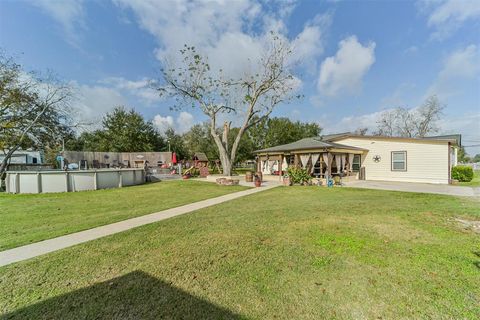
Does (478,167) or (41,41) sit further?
(478,167)

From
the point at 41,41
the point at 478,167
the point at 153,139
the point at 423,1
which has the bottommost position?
the point at 478,167

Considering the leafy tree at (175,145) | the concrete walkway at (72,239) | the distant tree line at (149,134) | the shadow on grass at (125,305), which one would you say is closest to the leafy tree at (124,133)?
the distant tree line at (149,134)

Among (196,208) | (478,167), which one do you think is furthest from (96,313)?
(478,167)

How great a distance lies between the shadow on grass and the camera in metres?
2.19

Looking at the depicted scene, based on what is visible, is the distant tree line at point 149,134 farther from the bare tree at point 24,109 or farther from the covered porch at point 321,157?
the bare tree at point 24,109

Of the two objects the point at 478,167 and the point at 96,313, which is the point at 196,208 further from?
the point at 478,167

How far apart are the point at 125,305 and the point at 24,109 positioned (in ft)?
62.4

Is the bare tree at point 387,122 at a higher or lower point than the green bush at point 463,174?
higher

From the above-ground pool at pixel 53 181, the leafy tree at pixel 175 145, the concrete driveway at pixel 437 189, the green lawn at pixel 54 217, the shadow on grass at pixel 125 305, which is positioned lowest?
the concrete driveway at pixel 437 189

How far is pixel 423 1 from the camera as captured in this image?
9.82 meters

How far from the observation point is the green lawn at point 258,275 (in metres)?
2.27

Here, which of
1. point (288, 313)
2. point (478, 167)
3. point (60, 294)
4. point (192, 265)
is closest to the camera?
point (288, 313)

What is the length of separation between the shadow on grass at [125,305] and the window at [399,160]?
1839 cm

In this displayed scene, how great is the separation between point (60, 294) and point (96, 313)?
0.74 m
